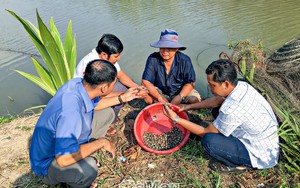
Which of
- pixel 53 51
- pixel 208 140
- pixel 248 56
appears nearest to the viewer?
pixel 208 140

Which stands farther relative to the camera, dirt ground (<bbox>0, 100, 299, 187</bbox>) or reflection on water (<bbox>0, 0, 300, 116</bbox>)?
reflection on water (<bbox>0, 0, 300, 116</bbox>)

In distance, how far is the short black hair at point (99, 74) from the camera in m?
1.93

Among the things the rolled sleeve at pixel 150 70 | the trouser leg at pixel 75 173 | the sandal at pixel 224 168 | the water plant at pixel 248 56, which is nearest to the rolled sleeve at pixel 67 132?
the trouser leg at pixel 75 173

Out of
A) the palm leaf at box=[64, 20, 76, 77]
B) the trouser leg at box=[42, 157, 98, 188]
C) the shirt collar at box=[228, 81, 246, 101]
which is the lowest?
the trouser leg at box=[42, 157, 98, 188]

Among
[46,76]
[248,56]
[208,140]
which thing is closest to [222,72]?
[208,140]

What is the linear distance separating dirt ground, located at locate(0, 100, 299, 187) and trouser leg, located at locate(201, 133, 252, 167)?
149 mm

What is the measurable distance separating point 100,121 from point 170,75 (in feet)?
3.84

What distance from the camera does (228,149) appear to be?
7.64ft

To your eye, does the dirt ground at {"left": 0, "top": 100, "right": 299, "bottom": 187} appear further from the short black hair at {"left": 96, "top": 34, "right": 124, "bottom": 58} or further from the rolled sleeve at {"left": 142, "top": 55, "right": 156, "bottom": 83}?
the short black hair at {"left": 96, "top": 34, "right": 124, "bottom": 58}

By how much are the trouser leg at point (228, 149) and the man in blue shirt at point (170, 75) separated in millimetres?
925

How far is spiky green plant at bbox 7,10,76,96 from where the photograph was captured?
3088mm

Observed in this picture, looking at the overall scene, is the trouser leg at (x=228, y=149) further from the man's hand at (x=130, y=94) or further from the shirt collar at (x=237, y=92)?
the man's hand at (x=130, y=94)

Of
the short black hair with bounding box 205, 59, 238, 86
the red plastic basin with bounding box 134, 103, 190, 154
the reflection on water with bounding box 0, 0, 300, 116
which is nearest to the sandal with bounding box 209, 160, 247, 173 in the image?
the red plastic basin with bounding box 134, 103, 190, 154

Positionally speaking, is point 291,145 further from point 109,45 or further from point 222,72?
point 109,45
